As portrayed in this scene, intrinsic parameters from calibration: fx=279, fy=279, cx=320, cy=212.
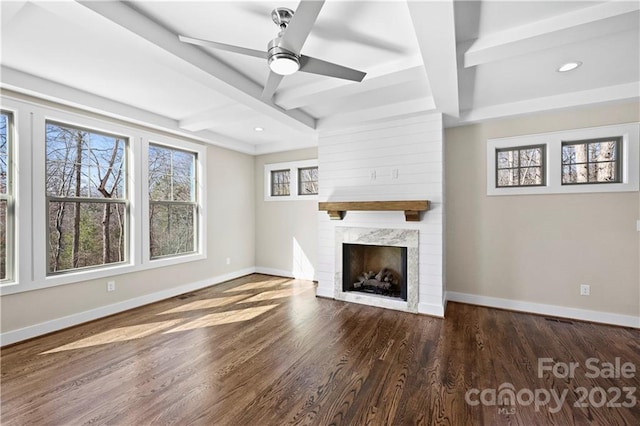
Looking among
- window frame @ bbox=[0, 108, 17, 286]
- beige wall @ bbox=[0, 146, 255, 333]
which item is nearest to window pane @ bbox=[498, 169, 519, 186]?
beige wall @ bbox=[0, 146, 255, 333]

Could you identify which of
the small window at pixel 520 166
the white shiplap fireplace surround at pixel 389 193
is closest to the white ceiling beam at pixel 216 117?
the white shiplap fireplace surround at pixel 389 193

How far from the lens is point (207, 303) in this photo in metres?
3.95

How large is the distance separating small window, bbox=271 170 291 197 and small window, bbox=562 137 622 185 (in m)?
4.17

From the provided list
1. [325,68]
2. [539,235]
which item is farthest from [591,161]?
[325,68]

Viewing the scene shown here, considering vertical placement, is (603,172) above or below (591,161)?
below

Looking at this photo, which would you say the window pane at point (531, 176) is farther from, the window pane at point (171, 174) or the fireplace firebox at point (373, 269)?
the window pane at point (171, 174)

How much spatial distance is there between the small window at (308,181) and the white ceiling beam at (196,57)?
162cm

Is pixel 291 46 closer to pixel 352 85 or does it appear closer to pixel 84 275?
pixel 352 85

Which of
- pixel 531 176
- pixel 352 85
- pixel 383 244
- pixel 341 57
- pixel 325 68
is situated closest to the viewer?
pixel 325 68

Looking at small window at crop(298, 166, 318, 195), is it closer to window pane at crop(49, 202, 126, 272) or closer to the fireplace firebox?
the fireplace firebox

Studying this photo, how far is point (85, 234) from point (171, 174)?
142 cm

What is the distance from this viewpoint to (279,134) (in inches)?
189

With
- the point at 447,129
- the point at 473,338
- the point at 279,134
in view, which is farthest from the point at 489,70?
the point at 279,134

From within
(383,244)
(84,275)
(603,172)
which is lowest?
(84,275)
